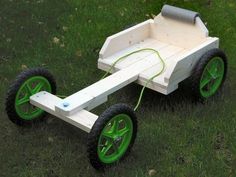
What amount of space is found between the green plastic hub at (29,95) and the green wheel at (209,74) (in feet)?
4.61

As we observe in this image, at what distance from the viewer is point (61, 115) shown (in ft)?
13.3

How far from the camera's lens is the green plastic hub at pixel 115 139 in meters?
3.83

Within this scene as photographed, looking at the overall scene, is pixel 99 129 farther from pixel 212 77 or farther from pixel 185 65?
pixel 212 77

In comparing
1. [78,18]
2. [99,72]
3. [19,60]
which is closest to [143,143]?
[99,72]

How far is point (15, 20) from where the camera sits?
6.65 meters

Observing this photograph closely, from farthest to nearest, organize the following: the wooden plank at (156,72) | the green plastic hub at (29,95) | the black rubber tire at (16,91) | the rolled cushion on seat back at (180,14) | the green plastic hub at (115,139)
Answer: the rolled cushion on seat back at (180,14) → the wooden plank at (156,72) → the green plastic hub at (29,95) → the black rubber tire at (16,91) → the green plastic hub at (115,139)

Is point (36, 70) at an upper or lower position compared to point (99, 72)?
upper

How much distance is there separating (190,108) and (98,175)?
131 centimetres

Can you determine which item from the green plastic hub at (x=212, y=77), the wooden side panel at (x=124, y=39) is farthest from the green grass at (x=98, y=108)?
the wooden side panel at (x=124, y=39)

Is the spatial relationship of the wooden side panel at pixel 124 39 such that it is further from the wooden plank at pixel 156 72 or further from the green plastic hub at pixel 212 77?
the green plastic hub at pixel 212 77

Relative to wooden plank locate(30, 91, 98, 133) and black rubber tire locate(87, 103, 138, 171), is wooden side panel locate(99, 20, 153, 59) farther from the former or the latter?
black rubber tire locate(87, 103, 138, 171)

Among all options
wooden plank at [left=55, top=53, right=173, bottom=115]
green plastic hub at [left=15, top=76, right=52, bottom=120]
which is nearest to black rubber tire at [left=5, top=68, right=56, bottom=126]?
green plastic hub at [left=15, top=76, right=52, bottom=120]

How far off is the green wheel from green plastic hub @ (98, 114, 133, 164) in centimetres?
102

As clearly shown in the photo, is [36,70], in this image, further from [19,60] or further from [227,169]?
[227,169]
